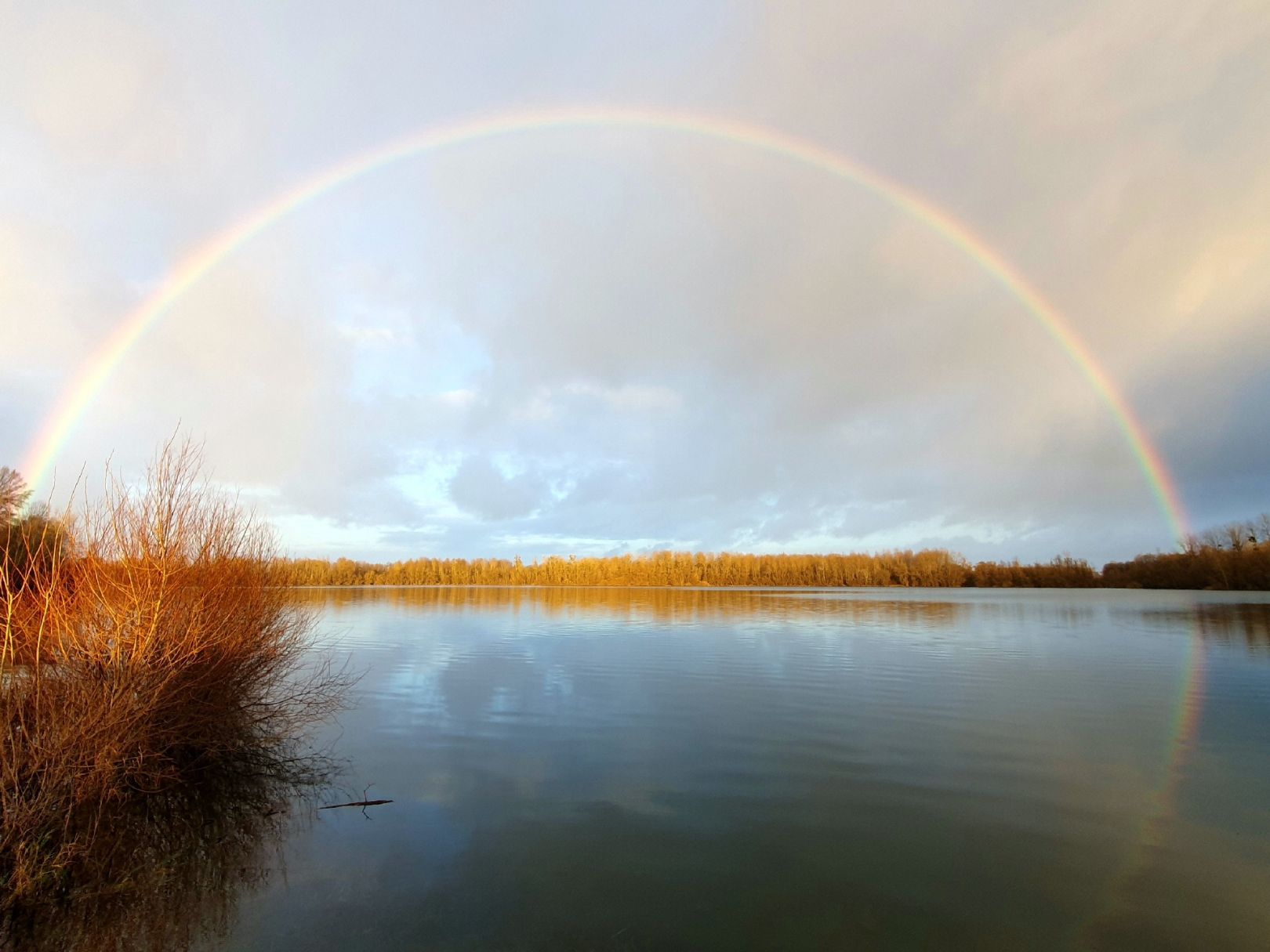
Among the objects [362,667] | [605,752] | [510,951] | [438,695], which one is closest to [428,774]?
[605,752]

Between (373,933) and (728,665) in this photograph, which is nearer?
(373,933)

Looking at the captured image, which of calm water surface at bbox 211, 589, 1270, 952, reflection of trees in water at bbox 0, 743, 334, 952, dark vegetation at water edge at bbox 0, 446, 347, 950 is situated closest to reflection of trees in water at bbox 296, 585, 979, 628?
calm water surface at bbox 211, 589, 1270, 952

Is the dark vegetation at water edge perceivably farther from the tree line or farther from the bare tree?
the tree line

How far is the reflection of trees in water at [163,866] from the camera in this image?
20.2 ft

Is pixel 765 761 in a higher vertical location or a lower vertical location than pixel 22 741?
lower

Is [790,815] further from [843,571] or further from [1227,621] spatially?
[843,571]

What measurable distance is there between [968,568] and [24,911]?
152m

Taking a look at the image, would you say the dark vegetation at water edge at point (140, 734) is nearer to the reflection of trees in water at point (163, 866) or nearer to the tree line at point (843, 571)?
the reflection of trees in water at point (163, 866)

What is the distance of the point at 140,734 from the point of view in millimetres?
8945

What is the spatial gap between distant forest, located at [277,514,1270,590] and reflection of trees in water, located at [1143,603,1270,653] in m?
45.2

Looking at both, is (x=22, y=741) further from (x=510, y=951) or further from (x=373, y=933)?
(x=510, y=951)

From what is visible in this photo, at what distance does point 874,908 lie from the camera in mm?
6906

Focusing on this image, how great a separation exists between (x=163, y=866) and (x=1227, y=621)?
186ft

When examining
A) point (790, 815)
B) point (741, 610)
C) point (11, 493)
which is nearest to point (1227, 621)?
point (741, 610)
